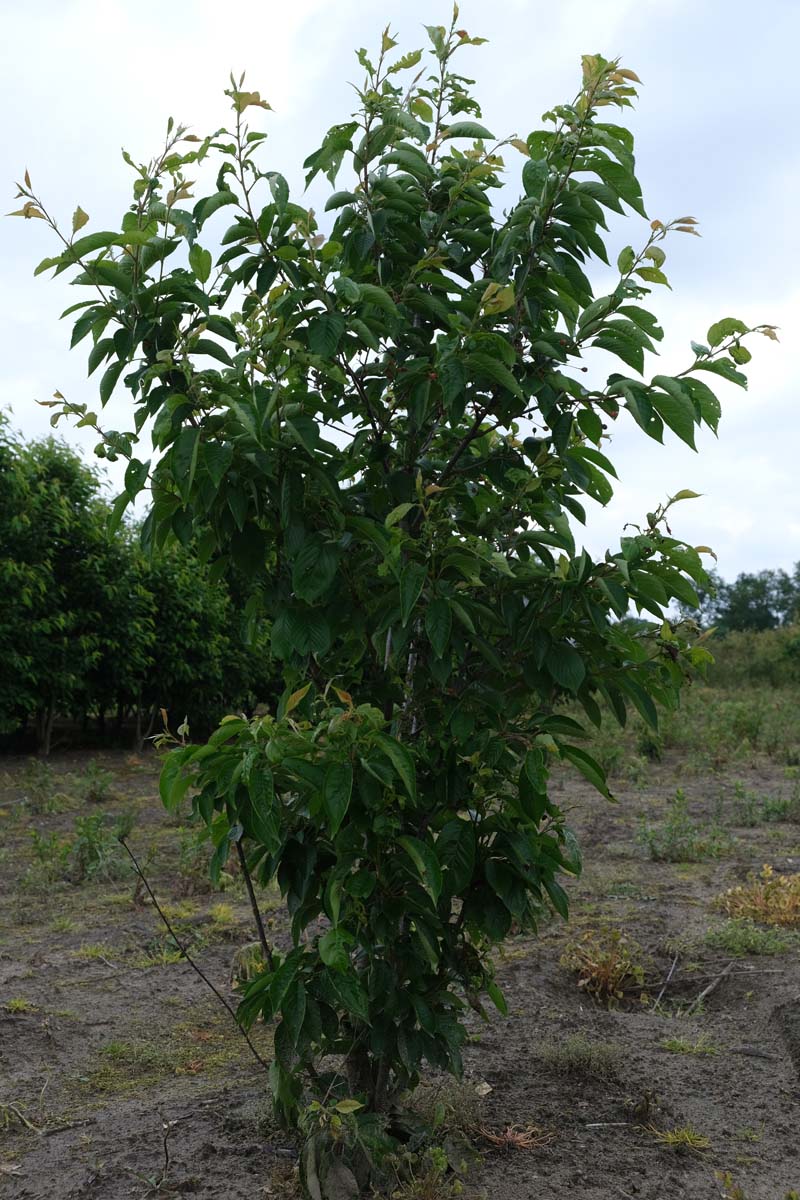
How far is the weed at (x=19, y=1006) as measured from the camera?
425 cm

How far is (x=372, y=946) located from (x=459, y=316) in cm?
153

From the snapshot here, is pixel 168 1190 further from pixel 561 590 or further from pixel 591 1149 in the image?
pixel 561 590

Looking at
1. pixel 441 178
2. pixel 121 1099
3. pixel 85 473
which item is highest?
pixel 85 473

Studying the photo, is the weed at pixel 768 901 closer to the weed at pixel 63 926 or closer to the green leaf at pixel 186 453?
the weed at pixel 63 926

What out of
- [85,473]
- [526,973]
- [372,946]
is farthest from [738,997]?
[85,473]

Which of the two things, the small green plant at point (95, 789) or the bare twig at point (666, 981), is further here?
the small green plant at point (95, 789)

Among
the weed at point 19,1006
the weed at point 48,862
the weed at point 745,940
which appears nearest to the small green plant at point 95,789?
the weed at point 48,862

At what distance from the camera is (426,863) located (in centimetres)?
232

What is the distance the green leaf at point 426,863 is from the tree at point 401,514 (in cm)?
1

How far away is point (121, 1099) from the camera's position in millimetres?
3469

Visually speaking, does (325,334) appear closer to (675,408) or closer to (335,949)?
(675,408)

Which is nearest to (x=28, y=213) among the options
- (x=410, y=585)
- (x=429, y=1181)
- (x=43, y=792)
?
(x=410, y=585)

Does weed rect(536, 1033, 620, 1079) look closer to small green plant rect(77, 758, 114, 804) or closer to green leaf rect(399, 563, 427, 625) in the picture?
green leaf rect(399, 563, 427, 625)

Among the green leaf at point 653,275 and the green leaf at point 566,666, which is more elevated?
the green leaf at point 653,275
